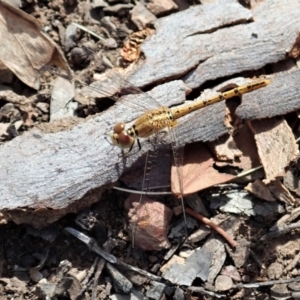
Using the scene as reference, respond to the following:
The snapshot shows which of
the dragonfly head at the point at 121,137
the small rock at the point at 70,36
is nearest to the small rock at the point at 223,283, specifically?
the dragonfly head at the point at 121,137

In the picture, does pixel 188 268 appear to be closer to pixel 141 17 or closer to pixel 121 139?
pixel 121 139

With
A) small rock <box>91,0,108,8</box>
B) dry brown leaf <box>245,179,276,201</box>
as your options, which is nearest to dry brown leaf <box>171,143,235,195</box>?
dry brown leaf <box>245,179,276,201</box>

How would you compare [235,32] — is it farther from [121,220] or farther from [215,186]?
[121,220]

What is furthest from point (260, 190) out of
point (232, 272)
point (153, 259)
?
point (153, 259)

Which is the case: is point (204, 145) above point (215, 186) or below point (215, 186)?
above

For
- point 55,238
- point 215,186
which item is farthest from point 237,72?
point 55,238

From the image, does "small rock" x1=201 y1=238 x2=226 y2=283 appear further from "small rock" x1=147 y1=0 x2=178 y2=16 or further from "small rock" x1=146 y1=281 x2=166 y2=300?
"small rock" x1=147 y1=0 x2=178 y2=16
